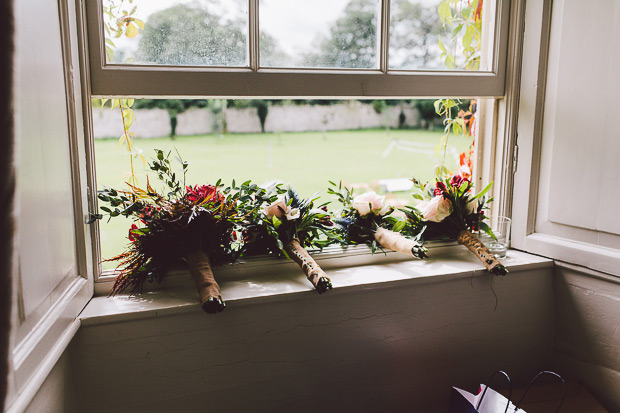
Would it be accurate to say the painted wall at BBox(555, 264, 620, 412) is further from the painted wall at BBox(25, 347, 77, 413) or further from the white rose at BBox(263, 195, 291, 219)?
the painted wall at BBox(25, 347, 77, 413)

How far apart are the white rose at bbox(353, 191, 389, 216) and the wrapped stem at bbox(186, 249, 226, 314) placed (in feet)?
1.58

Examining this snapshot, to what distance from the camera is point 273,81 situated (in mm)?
1212

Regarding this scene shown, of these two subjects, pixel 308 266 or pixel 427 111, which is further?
pixel 427 111

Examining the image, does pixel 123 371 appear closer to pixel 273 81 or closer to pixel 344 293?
pixel 344 293

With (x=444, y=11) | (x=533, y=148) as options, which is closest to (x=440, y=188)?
(x=533, y=148)

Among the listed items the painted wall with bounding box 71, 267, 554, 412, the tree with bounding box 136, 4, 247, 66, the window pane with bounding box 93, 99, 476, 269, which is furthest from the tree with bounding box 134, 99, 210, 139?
the painted wall with bounding box 71, 267, 554, 412

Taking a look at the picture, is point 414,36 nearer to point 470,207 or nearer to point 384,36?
point 384,36

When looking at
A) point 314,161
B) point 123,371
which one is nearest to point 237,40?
point 123,371

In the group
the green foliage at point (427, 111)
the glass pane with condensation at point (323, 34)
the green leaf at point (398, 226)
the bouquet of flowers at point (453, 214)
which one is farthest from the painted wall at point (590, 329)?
the green foliage at point (427, 111)

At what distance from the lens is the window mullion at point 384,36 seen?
1286 mm

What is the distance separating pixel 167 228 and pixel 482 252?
86 cm

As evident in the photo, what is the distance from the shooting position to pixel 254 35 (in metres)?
1.19

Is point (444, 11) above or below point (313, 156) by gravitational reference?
above

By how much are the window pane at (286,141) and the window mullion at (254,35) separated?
301 millimetres
